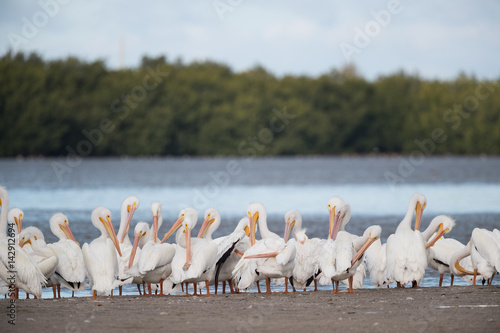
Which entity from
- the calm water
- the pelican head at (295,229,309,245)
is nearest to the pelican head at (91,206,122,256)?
the pelican head at (295,229,309,245)

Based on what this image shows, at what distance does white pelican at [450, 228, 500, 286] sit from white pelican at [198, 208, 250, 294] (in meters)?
2.57

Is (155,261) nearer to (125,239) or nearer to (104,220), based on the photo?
(104,220)

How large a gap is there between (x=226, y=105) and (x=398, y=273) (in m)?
79.0

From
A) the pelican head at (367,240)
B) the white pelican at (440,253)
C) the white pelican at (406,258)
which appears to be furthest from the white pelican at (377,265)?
the white pelican at (440,253)

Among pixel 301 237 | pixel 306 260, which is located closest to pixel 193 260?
pixel 306 260

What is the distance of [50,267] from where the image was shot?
9586 millimetres

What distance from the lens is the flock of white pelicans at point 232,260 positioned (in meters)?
9.47

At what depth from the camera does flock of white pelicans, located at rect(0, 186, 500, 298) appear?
373 inches

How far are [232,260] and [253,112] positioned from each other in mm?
77302

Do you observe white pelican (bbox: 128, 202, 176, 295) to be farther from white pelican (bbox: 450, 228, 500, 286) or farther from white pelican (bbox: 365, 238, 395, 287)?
white pelican (bbox: 450, 228, 500, 286)

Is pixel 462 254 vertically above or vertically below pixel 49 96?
below

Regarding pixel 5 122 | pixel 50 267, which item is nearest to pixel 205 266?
pixel 50 267

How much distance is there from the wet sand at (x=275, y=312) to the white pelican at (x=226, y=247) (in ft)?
1.66

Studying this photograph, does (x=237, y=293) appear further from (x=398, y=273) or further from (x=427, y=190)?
(x=427, y=190)
